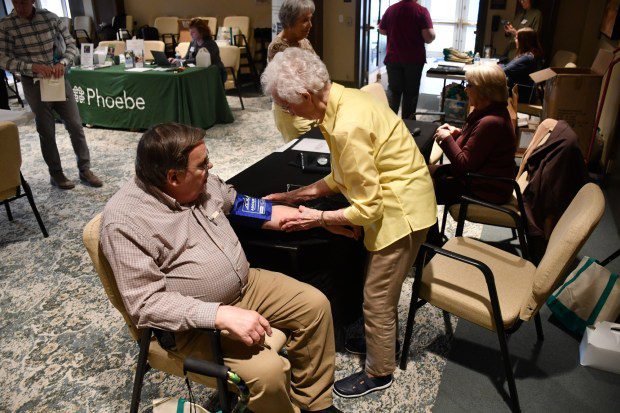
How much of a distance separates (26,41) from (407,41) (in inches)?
133

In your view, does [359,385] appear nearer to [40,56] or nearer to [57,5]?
[40,56]

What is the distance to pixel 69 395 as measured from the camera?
1.85m

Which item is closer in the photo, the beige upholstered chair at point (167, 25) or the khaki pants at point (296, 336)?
the khaki pants at point (296, 336)

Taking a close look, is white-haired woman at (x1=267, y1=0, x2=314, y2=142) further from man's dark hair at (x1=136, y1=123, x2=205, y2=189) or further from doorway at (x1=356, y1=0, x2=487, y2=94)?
doorway at (x1=356, y1=0, x2=487, y2=94)

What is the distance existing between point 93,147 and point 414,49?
3530 mm

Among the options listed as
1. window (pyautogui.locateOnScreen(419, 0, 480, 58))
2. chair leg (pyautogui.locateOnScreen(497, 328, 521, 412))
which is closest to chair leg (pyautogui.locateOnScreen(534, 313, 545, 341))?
chair leg (pyautogui.locateOnScreen(497, 328, 521, 412))

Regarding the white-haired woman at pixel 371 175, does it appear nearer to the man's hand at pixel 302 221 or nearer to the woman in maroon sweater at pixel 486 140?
the man's hand at pixel 302 221

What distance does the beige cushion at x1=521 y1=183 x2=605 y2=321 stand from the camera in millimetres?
1395

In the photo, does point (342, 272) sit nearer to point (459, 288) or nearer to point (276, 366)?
point (459, 288)

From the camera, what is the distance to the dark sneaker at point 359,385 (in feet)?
5.91

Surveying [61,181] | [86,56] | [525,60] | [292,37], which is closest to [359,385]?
[292,37]

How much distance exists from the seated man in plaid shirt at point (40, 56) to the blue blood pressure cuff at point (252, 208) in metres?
2.67

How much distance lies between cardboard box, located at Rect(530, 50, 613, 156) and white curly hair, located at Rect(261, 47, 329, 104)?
2987 millimetres

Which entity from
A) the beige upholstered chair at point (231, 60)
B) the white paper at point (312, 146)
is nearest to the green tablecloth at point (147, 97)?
the beige upholstered chair at point (231, 60)
